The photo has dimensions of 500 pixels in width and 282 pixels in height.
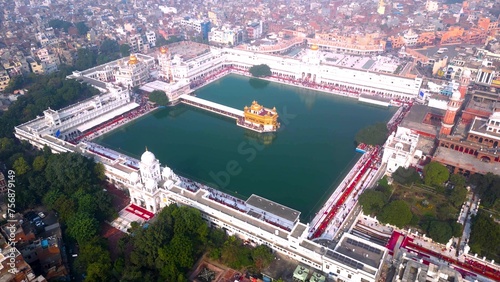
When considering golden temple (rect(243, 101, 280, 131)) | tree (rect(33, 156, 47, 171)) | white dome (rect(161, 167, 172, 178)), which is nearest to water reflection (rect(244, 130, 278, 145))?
golden temple (rect(243, 101, 280, 131))

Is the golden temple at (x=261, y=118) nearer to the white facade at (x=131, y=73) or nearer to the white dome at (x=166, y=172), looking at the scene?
the white dome at (x=166, y=172)

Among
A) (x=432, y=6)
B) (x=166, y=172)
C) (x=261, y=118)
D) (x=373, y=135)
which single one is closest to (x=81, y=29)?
(x=261, y=118)

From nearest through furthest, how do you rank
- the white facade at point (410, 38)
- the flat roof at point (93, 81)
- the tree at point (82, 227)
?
1. the tree at point (82, 227)
2. the flat roof at point (93, 81)
3. the white facade at point (410, 38)

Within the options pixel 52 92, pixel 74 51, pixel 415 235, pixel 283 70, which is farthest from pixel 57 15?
pixel 415 235

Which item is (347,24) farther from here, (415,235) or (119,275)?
(119,275)

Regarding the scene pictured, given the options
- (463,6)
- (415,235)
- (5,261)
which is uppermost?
(463,6)

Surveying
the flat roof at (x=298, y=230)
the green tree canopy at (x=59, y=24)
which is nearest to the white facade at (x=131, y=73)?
the green tree canopy at (x=59, y=24)

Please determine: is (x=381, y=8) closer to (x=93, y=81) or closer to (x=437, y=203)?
(x=93, y=81)
